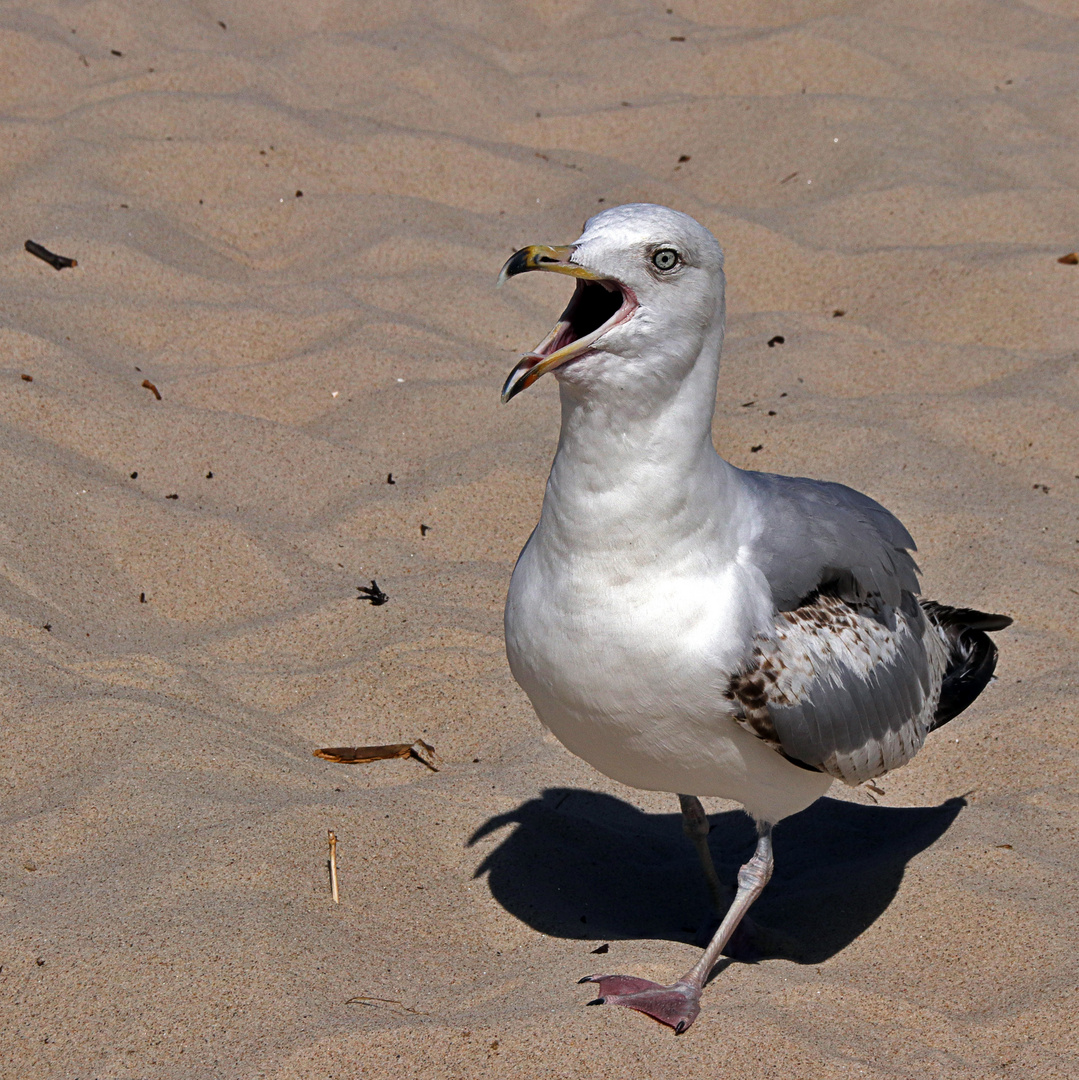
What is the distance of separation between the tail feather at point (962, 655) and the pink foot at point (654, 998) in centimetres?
103

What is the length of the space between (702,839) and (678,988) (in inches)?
24.3

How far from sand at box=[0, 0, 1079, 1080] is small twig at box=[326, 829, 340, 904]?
31 mm

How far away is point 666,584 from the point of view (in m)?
2.61

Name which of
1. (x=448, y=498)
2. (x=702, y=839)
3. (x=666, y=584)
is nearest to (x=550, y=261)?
(x=666, y=584)

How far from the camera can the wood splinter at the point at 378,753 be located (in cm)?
362

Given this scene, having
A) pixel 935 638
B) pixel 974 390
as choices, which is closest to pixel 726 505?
pixel 935 638

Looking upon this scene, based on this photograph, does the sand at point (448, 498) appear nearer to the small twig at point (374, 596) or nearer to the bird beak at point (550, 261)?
the small twig at point (374, 596)

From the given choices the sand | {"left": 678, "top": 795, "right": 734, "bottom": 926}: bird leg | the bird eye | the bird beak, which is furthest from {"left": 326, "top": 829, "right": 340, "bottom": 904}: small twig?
the bird eye

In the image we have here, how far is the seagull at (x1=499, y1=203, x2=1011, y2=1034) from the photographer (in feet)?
8.25

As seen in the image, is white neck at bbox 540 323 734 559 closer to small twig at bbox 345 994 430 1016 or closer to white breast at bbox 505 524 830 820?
white breast at bbox 505 524 830 820

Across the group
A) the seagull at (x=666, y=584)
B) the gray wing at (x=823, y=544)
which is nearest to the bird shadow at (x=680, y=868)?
the seagull at (x=666, y=584)

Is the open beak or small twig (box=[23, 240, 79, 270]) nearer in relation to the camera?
the open beak

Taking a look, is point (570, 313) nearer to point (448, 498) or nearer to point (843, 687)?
point (843, 687)

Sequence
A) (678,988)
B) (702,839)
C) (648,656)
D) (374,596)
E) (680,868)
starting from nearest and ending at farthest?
1. (648,656)
2. (678,988)
3. (702,839)
4. (680,868)
5. (374,596)
